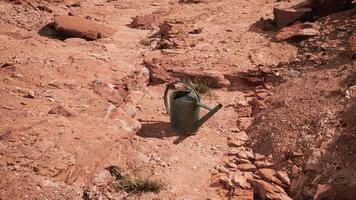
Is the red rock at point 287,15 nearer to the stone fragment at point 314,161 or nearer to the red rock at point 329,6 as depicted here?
the red rock at point 329,6

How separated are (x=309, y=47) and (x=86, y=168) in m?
3.88

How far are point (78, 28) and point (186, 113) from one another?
339 centimetres

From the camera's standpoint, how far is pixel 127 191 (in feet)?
13.3

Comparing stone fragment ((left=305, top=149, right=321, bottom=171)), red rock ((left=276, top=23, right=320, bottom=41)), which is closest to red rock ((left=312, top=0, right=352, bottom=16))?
red rock ((left=276, top=23, right=320, bottom=41))

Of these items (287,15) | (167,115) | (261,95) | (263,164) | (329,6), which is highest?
(329,6)

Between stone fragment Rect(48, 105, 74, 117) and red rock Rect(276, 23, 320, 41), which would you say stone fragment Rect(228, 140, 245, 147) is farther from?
red rock Rect(276, 23, 320, 41)

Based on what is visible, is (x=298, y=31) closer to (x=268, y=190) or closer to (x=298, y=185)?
(x=298, y=185)

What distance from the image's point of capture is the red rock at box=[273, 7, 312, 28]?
7375 mm

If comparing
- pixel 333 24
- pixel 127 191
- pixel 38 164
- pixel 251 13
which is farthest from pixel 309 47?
pixel 38 164

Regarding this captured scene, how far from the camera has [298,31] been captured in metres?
6.95

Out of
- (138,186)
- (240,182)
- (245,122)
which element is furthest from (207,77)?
(138,186)

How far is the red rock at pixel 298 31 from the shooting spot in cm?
684

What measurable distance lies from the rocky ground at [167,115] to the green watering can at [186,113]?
0.10 metres

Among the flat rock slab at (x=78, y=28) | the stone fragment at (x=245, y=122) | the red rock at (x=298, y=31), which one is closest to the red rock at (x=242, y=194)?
the stone fragment at (x=245, y=122)
